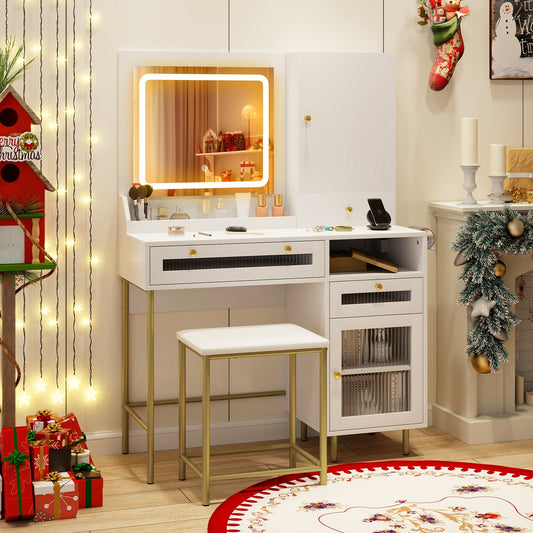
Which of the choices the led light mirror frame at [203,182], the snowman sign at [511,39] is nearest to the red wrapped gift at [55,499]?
the led light mirror frame at [203,182]

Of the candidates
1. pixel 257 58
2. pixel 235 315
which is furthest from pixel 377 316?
pixel 257 58

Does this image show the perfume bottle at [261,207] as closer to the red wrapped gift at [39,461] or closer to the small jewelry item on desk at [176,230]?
the small jewelry item on desk at [176,230]

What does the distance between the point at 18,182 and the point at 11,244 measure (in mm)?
214

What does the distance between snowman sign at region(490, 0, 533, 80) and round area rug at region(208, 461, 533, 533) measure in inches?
70.9

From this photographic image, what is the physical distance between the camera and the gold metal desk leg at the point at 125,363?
3848 mm

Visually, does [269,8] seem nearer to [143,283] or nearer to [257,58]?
[257,58]

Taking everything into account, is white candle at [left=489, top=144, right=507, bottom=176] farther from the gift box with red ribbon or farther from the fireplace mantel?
the gift box with red ribbon

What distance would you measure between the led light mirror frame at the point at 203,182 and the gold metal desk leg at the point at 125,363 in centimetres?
46

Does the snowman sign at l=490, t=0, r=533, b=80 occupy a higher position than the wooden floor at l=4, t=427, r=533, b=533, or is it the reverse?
the snowman sign at l=490, t=0, r=533, b=80

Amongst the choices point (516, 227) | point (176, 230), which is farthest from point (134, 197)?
point (516, 227)

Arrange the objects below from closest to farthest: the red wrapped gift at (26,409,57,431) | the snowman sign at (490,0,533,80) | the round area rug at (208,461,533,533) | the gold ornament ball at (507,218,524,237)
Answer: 1. the round area rug at (208,461,533,533)
2. the red wrapped gift at (26,409,57,431)
3. the gold ornament ball at (507,218,524,237)
4. the snowman sign at (490,0,533,80)

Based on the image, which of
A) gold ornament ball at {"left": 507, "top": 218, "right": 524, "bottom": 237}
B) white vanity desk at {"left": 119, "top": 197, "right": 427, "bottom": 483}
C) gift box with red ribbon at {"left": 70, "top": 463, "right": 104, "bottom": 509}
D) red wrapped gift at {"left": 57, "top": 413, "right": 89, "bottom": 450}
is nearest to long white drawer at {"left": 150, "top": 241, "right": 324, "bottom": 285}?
white vanity desk at {"left": 119, "top": 197, "right": 427, "bottom": 483}

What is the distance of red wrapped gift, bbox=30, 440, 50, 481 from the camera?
128 inches

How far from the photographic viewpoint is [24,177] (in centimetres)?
323
